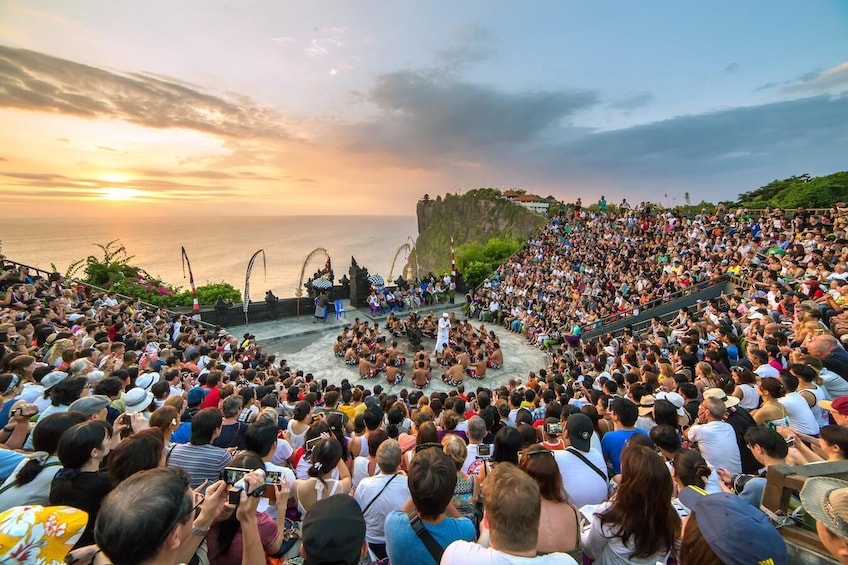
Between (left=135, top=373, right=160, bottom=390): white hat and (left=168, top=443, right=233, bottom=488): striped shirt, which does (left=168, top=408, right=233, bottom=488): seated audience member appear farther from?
(left=135, top=373, right=160, bottom=390): white hat

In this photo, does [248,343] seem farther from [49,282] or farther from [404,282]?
[404,282]

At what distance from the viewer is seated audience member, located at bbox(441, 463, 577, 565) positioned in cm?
186

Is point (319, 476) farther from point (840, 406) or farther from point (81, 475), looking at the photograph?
point (840, 406)

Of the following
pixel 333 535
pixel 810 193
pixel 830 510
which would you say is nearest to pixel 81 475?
pixel 333 535

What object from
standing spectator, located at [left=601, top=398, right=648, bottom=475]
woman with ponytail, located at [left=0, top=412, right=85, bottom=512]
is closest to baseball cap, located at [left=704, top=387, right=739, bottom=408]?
standing spectator, located at [left=601, top=398, right=648, bottom=475]

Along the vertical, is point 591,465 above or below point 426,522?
below

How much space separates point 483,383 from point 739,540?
1051 centimetres

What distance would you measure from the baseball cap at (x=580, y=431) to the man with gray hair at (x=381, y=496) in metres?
1.67

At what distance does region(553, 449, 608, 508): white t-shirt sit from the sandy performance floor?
837 cm

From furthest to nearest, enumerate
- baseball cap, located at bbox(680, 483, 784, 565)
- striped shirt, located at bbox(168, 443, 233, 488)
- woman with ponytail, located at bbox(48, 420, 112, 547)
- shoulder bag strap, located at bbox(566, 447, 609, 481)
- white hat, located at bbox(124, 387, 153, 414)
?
white hat, located at bbox(124, 387, 153, 414) → shoulder bag strap, located at bbox(566, 447, 609, 481) → striped shirt, located at bbox(168, 443, 233, 488) → woman with ponytail, located at bbox(48, 420, 112, 547) → baseball cap, located at bbox(680, 483, 784, 565)

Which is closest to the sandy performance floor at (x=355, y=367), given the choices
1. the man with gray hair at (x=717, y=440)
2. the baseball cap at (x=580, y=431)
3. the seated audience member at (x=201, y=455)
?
the man with gray hair at (x=717, y=440)

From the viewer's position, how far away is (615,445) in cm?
419

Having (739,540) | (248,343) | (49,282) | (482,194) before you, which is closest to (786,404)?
(739,540)

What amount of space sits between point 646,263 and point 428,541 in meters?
18.2
